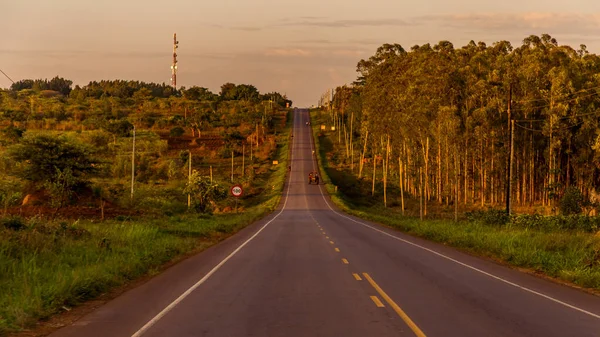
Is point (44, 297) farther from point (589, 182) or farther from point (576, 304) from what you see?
point (589, 182)

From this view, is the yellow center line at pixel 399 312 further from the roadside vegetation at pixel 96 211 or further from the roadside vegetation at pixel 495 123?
the roadside vegetation at pixel 495 123

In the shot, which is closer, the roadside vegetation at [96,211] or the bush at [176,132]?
the roadside vegetation at [96,211]

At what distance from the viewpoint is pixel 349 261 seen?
21.5m

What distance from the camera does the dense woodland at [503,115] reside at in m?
61.5

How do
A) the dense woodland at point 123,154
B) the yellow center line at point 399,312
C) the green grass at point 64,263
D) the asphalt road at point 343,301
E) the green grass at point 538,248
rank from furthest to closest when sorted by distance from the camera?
the dense woodland at point 123,154 → the green grass at point 538,248 → the green grass at point 64,263 → the asphalt road at point 343,301 → the yellow center line at point 399,312

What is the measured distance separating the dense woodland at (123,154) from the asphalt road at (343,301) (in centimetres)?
2228

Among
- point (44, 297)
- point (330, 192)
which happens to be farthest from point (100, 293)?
Answer: point (330, 192)

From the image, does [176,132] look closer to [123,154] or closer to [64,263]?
[123,154]

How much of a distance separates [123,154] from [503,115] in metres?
67.5

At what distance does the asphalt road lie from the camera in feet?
33.8

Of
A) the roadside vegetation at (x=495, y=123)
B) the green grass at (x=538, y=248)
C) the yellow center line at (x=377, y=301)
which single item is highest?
the roadside vegetation at (x=495, y=123)

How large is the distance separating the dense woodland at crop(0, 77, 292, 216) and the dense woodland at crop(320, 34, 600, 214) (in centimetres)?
2364

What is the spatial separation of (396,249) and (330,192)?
70659mm

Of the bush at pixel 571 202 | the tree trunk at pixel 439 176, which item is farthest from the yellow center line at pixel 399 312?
the tree trunk at pixel 439 176
